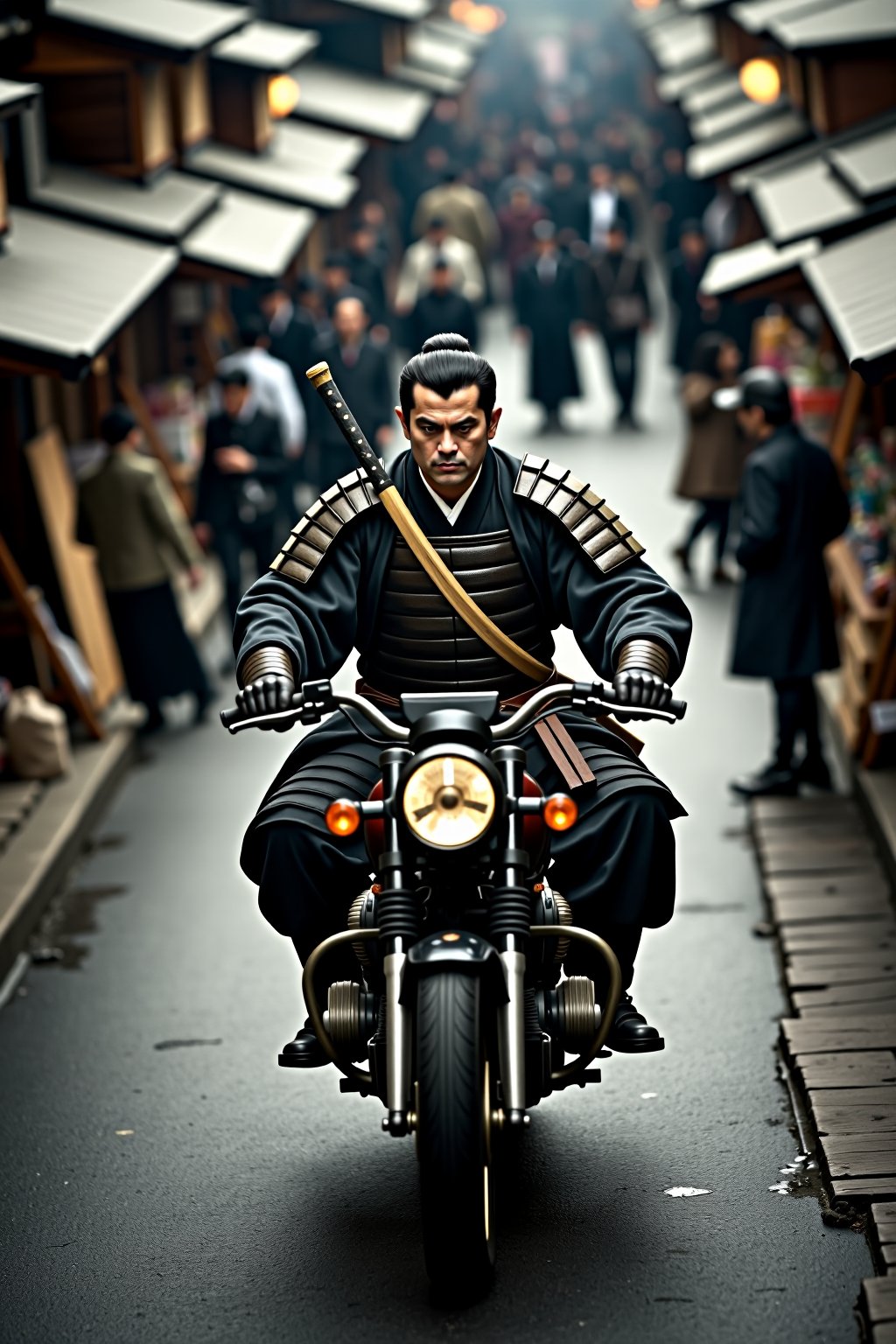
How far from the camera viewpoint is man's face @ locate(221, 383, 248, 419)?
1428 cm

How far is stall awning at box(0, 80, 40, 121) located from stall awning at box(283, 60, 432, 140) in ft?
47.5

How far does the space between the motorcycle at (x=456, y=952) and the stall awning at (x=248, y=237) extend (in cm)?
991

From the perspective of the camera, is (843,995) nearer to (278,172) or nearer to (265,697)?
(265,697)

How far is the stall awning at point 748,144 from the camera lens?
62.4ft

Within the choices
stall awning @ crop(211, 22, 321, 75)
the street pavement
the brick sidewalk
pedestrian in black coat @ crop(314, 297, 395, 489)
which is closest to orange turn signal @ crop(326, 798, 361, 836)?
the street pavement

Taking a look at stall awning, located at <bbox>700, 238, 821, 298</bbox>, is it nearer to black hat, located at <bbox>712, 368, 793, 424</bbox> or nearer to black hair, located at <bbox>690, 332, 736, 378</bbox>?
black hair, located at <bbox>690, 332, 736, 378</bbox>

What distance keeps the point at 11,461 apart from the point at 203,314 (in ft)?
21.5

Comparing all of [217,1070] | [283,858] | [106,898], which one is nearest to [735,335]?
[106,898]

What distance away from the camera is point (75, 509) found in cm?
1288

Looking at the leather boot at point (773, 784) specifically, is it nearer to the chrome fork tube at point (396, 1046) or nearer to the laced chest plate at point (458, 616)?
the laced chest plate at point (458, 616)

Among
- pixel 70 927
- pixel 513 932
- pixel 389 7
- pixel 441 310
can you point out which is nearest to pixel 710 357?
pixel 441 310

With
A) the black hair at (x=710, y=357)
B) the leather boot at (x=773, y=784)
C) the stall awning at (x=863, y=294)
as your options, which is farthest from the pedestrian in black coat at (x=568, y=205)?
the leather boot at (x=773, y=784)

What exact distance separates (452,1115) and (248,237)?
12152 mm

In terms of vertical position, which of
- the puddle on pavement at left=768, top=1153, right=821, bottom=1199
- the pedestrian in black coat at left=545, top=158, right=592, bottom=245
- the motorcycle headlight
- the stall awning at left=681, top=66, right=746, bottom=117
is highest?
the motorcycle headlight
